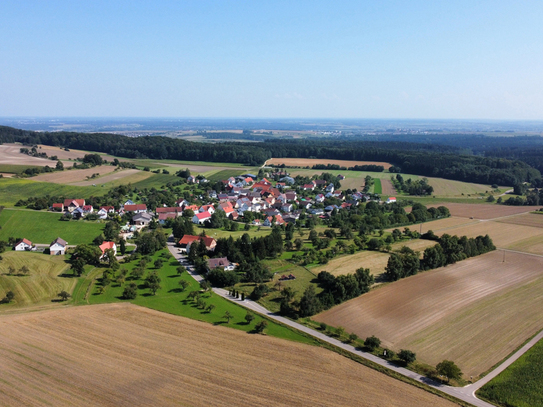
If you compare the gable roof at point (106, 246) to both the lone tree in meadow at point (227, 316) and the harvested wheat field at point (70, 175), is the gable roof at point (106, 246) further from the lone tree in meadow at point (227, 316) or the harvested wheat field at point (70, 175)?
the harvested wheat field at point (70, 175)

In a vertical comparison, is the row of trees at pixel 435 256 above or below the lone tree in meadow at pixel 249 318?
above

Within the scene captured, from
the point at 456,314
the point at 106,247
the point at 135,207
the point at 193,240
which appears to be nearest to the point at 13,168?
the point at 135,207

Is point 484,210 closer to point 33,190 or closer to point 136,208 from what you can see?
point 136,208

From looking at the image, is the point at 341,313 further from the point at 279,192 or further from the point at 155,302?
the point at 279,192

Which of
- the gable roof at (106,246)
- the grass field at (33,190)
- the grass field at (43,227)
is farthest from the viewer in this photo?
the grass field at (33,190)

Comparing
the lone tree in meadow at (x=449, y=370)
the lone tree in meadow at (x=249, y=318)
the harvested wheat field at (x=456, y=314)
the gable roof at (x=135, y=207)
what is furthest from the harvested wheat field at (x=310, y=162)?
the lone tree in meadow at (x=449, y=370)
